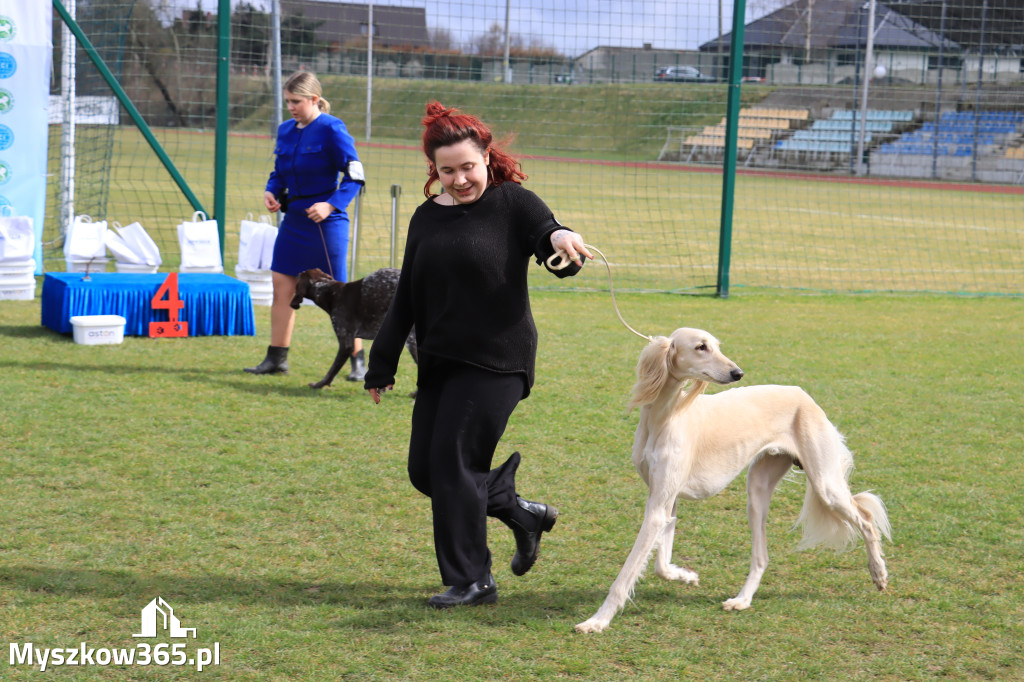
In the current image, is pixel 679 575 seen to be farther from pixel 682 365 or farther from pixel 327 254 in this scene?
pixel 327 254

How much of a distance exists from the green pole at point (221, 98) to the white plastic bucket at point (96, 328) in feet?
7.82

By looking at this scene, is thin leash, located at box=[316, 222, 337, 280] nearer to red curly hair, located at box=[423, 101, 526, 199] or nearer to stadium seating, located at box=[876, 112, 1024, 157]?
red curly hair, located at box=[423, 101, 526, 199]

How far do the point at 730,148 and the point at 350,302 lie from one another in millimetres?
6321

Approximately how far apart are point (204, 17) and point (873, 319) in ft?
28.1

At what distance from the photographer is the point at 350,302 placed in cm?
704

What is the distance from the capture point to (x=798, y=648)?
11.3 feet

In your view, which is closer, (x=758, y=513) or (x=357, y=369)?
(x=758, y=513)

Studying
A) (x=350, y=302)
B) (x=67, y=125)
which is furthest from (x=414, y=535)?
(x=67, y=125)

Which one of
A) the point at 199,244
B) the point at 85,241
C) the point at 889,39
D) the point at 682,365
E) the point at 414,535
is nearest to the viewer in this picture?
the point at 682,365

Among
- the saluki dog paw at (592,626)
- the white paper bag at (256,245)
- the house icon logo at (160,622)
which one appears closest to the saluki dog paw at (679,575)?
the saluki dog paw at (592,626)

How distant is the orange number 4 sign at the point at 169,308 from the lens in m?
8.45

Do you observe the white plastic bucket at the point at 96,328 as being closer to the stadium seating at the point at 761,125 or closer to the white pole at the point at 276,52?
the white pole at the point at 276,52

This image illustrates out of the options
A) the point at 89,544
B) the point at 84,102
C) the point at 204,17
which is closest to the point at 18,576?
the point at 89,544

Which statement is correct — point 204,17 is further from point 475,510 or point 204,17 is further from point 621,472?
point 475,510
